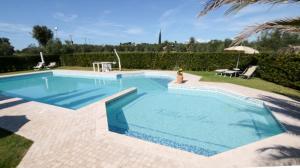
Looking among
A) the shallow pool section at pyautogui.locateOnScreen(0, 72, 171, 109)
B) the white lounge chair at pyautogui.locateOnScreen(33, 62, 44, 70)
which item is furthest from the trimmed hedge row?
the shallow pool section at pyautogui.locateOnScreen(0, 72, 171, 109)

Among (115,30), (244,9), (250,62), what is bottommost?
(250,62)

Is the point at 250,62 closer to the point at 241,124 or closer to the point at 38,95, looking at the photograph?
the point at 241,124

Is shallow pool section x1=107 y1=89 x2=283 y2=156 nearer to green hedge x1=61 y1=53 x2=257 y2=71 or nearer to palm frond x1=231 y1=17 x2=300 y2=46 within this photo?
palm frond x1=231 y1=17 x2=300 y2=46

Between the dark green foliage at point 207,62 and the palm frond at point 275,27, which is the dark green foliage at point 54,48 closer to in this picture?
the dark green foliage at point 207,62

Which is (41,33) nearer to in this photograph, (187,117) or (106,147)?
(187,117)

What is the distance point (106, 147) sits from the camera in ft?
15.3

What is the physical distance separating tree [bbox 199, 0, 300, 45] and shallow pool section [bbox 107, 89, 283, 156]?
357 centimetres

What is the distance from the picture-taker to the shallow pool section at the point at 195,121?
5.90m

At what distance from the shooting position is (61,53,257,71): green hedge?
667 inches

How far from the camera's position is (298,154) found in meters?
4.13

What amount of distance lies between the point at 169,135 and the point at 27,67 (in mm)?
24902

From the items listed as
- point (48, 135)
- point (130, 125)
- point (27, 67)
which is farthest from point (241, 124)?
point (27, 67)

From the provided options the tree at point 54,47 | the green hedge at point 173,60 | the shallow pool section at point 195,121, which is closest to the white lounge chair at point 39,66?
the green hedge at point 173,60

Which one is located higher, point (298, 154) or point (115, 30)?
point (115, 30)
